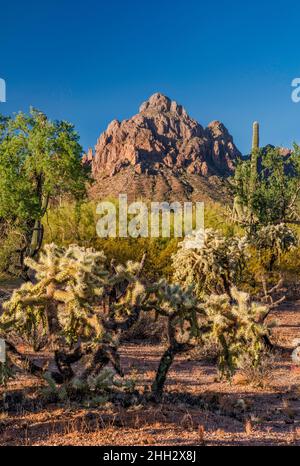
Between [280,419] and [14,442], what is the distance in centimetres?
392

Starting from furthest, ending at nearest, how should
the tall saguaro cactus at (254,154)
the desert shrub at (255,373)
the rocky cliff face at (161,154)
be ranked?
the rocky cliff face at (161,154), the tall saguaro cactus at (254,154), the desert shrub at (255,373)

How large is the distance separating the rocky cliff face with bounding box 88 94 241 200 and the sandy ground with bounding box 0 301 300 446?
5752 cm

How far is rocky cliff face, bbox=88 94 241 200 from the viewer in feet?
248

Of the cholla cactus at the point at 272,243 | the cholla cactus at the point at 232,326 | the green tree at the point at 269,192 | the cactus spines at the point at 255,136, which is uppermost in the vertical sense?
the cactus spines at the point at 255,136

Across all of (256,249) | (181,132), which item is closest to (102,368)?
(256,249)

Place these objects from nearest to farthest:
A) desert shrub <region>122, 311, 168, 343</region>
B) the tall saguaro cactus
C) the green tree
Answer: desert shrub <region>122, 311, 168, 343</region> → the green tree → the tall saguaro cactus

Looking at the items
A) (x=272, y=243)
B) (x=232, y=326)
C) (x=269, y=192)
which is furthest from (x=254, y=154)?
(x=232, y=326)

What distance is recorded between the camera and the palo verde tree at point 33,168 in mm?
16812

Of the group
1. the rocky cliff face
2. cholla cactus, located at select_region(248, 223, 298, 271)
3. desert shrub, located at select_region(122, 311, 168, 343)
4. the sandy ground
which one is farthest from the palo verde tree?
the rocky cliff face

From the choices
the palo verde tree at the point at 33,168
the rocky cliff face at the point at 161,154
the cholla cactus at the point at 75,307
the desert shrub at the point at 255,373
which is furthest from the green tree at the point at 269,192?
the rocky cliff face at the point at 161,154

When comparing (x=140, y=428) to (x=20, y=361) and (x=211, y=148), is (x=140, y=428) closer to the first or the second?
(x=20, y=361)

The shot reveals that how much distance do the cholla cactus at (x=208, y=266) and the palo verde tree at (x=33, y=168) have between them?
5.69 meters

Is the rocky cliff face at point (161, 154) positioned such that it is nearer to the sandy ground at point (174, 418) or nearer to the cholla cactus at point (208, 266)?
the cholla cactus at point (208, 266)

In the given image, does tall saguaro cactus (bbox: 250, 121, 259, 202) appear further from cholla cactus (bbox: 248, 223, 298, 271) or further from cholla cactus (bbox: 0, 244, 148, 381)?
cholla cactus (bbox: 0, 244, 148, 381)
